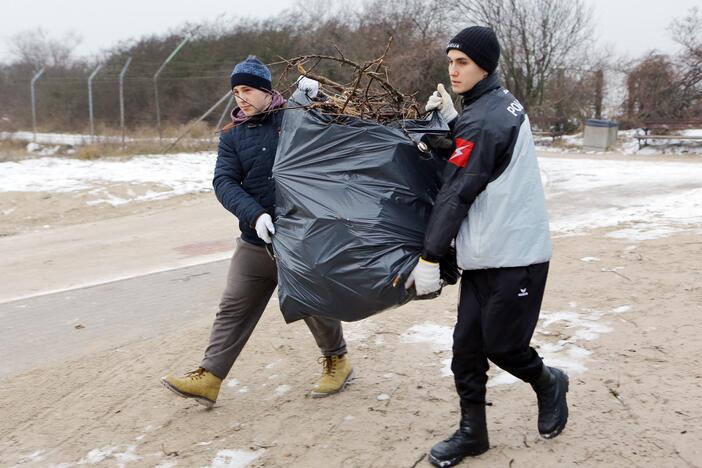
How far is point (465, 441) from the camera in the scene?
299cm

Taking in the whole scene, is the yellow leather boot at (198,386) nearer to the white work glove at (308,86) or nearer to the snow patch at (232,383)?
the snow patch at (232,383)

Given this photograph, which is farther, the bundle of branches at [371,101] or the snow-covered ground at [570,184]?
the snow-covered ground at [570,184]

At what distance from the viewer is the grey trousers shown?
12.1ft

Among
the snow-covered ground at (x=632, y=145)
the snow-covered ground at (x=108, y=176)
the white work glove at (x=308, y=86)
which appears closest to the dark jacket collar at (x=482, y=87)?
the white work glove at (x=308, y=86)

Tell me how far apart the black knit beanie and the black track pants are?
33.1 inches

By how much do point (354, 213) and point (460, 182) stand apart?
0.50m

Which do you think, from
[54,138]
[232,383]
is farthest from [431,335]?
[54,138]

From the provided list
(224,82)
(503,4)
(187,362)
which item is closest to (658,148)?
(503,4)

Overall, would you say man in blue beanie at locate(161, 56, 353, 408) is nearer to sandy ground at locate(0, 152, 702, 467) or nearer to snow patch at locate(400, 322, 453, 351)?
sandy ground at locate(0, 152, 702, 467)

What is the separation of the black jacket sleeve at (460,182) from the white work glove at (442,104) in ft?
1.02

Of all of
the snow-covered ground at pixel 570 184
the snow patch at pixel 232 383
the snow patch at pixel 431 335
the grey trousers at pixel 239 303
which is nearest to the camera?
the grey trousers at pixel 239 303

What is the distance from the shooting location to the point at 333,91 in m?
3.63

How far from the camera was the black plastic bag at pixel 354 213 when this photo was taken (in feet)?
9.77

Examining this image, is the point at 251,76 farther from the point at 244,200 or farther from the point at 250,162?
the point at 244,200
